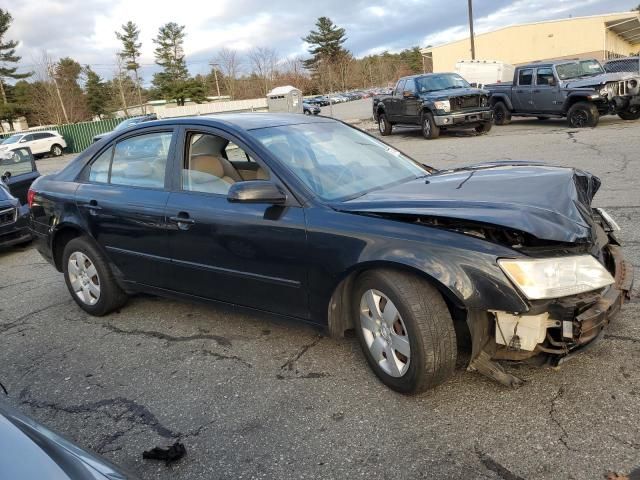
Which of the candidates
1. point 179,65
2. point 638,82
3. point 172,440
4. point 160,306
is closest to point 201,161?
point 160,306

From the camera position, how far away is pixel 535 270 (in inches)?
100.0

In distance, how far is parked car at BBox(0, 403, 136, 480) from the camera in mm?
1515

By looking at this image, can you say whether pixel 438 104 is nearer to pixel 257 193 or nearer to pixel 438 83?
pixel 438 83

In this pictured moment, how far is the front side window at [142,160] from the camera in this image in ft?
13.2

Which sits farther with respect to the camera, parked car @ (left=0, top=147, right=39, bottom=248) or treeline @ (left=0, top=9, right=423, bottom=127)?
treeline @ (left=0, top=9, right=423, bottom=127)

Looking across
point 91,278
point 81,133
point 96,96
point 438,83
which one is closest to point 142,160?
point 91,278

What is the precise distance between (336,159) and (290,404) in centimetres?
165

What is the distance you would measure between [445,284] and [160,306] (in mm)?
2991

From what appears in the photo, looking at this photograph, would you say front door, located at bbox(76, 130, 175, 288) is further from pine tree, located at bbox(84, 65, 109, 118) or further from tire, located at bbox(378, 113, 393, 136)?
pine tree, located at bbox(84, 65, 109, 118)

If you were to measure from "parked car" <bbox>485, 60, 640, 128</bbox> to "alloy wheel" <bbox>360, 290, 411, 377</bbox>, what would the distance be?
13468mm

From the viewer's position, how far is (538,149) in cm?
1177

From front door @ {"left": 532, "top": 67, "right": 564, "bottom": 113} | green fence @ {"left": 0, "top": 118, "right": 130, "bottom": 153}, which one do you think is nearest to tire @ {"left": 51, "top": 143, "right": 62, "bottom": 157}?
green fence @ {"left": 0, "top": 118, "right": 130, "bottom": 153}

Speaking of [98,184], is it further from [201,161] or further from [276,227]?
[276,227]

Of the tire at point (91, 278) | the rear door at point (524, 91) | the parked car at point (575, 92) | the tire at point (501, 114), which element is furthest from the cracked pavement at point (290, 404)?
the tire at point (501, 114)
